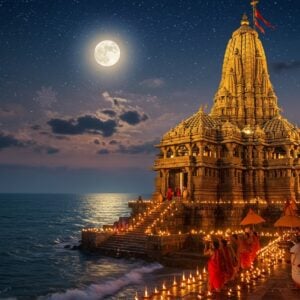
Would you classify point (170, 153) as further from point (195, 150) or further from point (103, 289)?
point (103, 289)

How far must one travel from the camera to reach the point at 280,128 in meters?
45.0

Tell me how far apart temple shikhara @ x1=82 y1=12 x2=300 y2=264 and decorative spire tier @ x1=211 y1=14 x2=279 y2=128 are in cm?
12

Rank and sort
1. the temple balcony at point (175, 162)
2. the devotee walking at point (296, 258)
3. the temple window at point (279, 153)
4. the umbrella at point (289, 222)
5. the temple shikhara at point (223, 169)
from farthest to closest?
the temple window at point (279, 153), the temple balcony at point (175, 162), the temple shikhara at point (223, 169), the umbrella at point (289, 222), the devotee walking at point (296, 258)

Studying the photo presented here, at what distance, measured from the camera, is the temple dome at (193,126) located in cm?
4133

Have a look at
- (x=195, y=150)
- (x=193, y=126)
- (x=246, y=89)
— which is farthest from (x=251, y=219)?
(x=246, y=89)

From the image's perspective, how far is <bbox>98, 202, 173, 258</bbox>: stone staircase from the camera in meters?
32.2

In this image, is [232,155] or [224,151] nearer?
[232,155]

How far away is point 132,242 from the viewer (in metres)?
33.2

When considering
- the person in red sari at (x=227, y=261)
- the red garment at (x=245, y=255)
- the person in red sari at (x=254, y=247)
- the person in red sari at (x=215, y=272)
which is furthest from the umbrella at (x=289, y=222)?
the person in red sari at (x=215, y=272)

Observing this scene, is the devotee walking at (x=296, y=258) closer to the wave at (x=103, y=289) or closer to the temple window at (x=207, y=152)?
the wave at (x=103, y=289)

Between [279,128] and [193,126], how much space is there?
10539mm

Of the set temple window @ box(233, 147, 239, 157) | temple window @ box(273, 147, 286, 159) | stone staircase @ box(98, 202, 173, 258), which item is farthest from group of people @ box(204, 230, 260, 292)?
temple window @ box(273, 147, 286, 159)

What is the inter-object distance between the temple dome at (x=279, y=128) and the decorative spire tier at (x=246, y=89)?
1.60 metres

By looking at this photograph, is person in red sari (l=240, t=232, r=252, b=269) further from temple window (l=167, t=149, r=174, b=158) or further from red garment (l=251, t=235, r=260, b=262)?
temple window (l=167, t=149, r=174, b=158)
